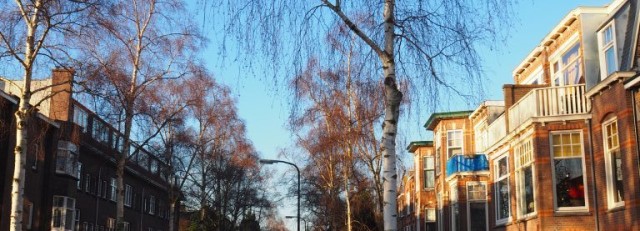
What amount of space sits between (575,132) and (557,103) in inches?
44.3

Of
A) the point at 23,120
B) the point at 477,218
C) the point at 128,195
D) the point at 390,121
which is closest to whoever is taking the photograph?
the point at 390,121

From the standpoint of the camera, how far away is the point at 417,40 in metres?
11.7

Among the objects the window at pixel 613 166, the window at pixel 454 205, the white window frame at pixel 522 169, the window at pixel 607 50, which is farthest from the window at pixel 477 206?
the window at pixel 607 50

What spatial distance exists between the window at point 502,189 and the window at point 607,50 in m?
7.15

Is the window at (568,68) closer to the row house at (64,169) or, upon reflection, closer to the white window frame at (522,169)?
the white window frame at (522,169)

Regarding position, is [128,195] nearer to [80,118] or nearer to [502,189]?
[80,118]

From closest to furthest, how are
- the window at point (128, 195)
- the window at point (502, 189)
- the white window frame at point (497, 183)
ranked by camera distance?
the white window frame at point (497, 183) → the window at point (502, 189) → the window at point (128, 195)

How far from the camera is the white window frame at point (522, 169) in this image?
23.9m

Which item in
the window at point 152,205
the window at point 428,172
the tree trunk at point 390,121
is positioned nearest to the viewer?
the tree trunk at point 390,121

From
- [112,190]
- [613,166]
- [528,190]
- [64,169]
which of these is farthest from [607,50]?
[112,190]

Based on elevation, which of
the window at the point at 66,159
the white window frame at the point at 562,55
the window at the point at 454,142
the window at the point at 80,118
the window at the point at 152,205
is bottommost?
the window at the point at 152,205

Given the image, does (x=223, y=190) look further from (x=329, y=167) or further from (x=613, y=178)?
(x=613, y=178)

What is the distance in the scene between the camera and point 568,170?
898 inches

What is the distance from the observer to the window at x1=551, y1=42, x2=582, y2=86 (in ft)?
76.7
